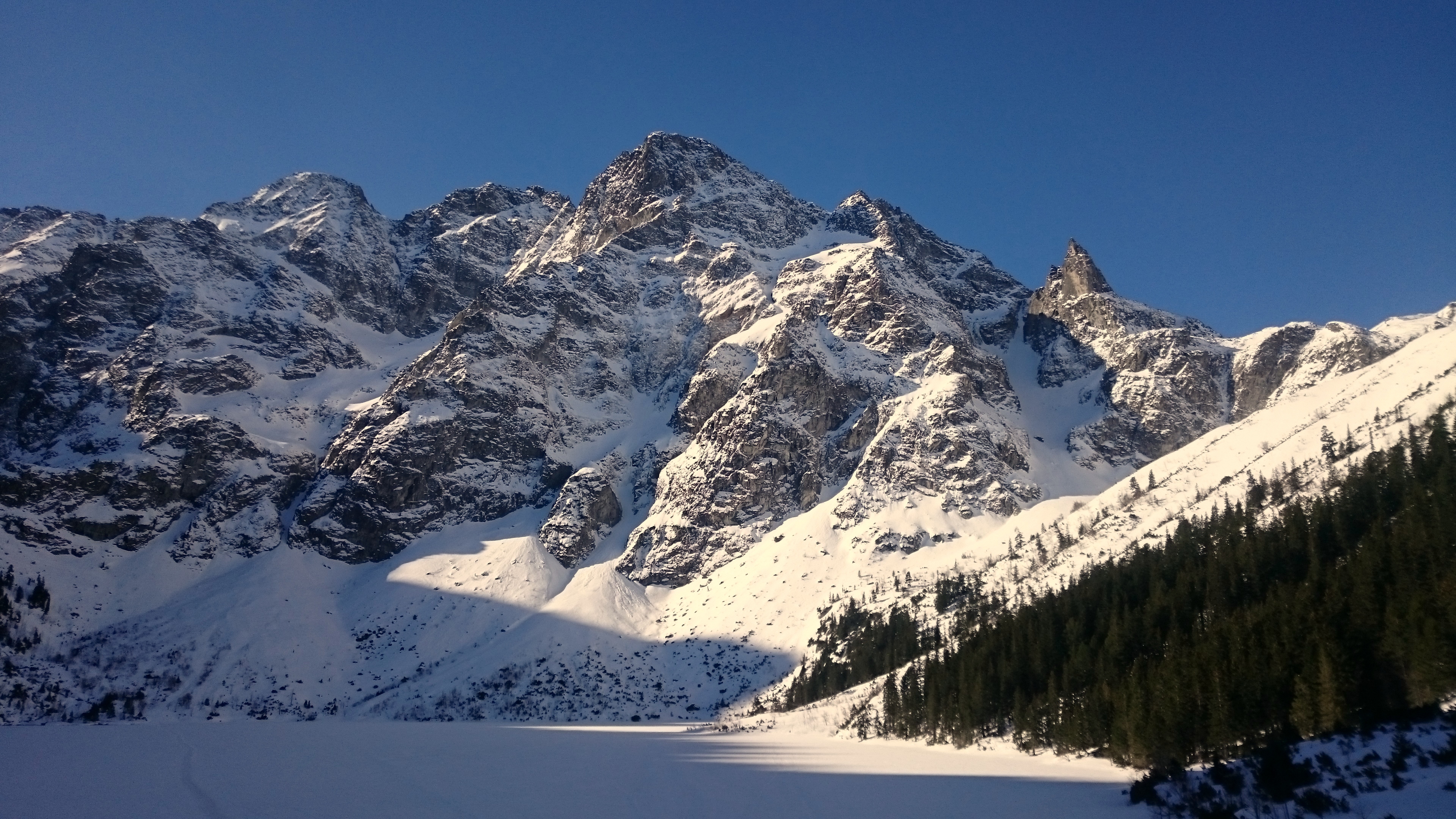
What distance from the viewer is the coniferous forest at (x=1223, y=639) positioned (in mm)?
45500

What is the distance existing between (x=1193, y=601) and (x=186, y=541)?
191m

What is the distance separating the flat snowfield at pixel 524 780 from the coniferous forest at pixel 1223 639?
5896 millimetres

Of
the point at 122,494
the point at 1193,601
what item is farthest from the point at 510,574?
the point at 1193,601

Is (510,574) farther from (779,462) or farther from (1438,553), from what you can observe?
(1438,553)

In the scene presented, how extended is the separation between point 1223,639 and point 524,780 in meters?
45.5

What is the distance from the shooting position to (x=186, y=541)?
602ft

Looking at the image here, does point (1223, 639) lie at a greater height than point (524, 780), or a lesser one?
greater

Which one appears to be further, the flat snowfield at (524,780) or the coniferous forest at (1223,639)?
the coniferous forest at (1223,639)

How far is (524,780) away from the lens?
129 ft

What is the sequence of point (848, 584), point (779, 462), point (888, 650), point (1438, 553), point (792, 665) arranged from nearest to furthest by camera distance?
point (1438, 553)
point (888, 650)
point (792, 665)
point (848, 584)
point (779, 462)

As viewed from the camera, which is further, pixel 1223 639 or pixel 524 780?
pixel 1223 639

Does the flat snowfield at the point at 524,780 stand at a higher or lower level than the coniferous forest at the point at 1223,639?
lower

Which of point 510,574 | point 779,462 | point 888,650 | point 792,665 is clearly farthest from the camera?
point 779,462

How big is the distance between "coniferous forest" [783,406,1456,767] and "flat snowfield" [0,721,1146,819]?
5896 millimetres
